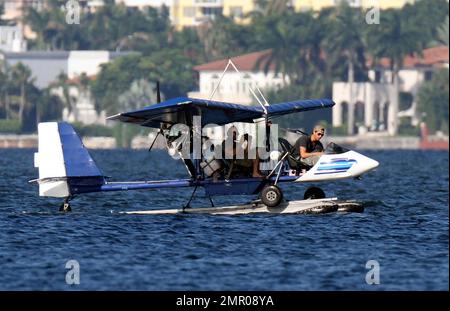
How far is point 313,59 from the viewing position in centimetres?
15512

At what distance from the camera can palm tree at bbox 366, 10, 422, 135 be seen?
504ft

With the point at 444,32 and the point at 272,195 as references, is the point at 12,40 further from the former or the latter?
the point at 272,195

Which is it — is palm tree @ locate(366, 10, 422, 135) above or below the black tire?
above

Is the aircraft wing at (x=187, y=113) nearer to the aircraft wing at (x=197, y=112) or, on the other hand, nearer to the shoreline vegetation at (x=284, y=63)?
the aircraft wing at (x=197, y=112)

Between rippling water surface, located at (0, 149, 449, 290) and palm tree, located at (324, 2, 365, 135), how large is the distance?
371 ft

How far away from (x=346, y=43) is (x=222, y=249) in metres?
127

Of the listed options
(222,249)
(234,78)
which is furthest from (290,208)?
(234,78)

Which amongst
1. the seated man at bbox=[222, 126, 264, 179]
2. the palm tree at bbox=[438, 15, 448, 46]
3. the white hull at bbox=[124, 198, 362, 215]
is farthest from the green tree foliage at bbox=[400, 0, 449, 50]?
the seated man at bbox=[222, 126, 264, 179]

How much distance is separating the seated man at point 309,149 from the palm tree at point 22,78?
12238cm

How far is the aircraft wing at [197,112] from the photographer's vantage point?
108 ft

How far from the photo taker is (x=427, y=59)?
161 m

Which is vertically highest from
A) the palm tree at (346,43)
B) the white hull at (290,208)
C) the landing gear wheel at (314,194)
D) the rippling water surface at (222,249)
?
the palm tree at (346,43)

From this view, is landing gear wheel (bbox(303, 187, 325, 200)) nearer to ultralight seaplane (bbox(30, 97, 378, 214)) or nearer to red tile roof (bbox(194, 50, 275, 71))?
ultralight seaplane (bbox(30, 97, 378, 214))

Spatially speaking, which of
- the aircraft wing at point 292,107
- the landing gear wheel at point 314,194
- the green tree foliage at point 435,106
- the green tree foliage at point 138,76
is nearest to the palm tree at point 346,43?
the green tree foliage at point 435,106
